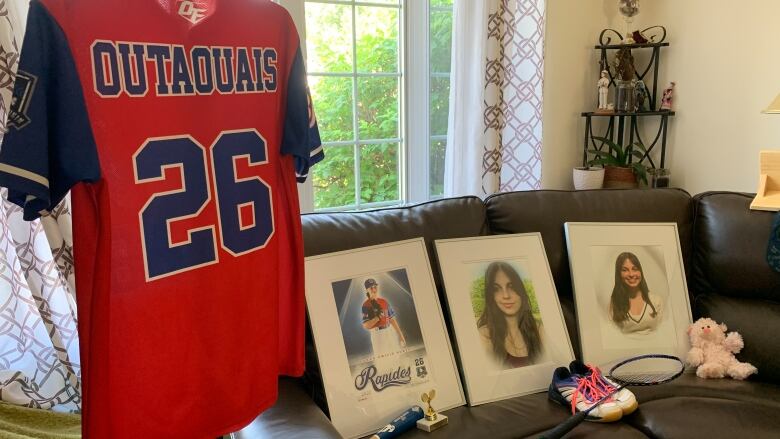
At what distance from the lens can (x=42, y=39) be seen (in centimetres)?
89

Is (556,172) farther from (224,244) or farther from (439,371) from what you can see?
(224,244)

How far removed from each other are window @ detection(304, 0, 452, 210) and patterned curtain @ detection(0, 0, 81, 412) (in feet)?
3.34

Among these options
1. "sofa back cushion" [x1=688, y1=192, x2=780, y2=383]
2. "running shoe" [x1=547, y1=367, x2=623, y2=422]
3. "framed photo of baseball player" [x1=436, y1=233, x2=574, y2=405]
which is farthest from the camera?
"sofa back cushion" [x1=688, y1=192, x2=780, y2=383]

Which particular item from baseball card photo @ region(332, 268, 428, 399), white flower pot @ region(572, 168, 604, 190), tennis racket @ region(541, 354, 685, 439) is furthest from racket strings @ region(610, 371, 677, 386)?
white flower pot @ region(572, 168, 604, 190)

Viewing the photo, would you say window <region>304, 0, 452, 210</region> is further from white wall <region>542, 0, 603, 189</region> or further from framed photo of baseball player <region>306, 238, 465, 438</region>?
framed photo of baseball player <region>306, 238, 465, 438</region>

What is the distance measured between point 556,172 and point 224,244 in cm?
205

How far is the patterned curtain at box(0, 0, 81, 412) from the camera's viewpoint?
4.73ft

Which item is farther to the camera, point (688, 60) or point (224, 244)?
point (688, 60)

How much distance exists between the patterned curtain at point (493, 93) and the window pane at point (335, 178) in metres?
0.40

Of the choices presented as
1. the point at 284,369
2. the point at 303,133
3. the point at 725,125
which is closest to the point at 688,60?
the point at 725,125

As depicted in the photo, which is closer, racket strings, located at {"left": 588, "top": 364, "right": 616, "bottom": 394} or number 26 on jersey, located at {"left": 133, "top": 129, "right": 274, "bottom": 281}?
number 26 on jersey, located at {"left": 133, "top": 129, "right": 274, "bottom": 281}

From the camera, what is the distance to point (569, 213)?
2.00m

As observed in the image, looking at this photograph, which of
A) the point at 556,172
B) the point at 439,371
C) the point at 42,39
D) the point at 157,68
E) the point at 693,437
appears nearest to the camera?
the point at 42,39

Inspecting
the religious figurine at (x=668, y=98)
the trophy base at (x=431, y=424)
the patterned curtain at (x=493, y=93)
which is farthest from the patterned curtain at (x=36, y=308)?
the religious figurine at (x=668, y=98)
